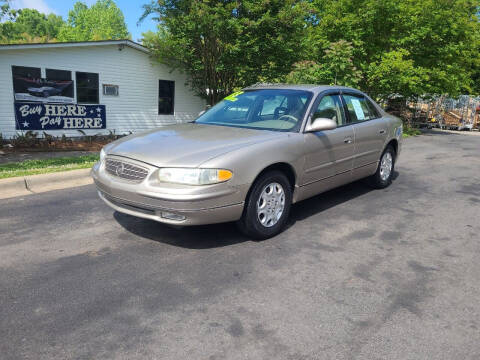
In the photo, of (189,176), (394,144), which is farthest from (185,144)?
(394,144)

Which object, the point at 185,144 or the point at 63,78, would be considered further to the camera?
the point at 63,78

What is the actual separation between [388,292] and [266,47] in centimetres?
1234

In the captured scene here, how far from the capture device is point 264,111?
199 inches

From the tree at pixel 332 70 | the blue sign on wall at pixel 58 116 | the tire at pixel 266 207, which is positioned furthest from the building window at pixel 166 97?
the tire at pixel 266 207

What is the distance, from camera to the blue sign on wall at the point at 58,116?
12.9 metres

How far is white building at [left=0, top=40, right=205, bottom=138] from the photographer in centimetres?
1270

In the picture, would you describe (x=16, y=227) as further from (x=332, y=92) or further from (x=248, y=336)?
(x=332, y=92)

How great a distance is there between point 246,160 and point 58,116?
1174 centimetres

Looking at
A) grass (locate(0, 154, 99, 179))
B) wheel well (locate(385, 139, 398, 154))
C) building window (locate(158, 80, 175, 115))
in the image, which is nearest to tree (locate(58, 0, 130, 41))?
building window (locate(158, 80, 175, 115))

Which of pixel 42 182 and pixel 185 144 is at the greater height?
pixel 185 144

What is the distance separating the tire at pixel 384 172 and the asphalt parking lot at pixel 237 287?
1187mm

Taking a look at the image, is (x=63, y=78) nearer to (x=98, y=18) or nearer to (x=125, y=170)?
(x=125, y=170)

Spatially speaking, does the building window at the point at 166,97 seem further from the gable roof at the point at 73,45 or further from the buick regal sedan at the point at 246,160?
the buick regal sedan at the point at 246,160

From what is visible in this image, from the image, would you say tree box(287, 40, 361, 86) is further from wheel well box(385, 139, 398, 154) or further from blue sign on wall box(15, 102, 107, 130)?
wheel well box(385, 139, 398, 154)
